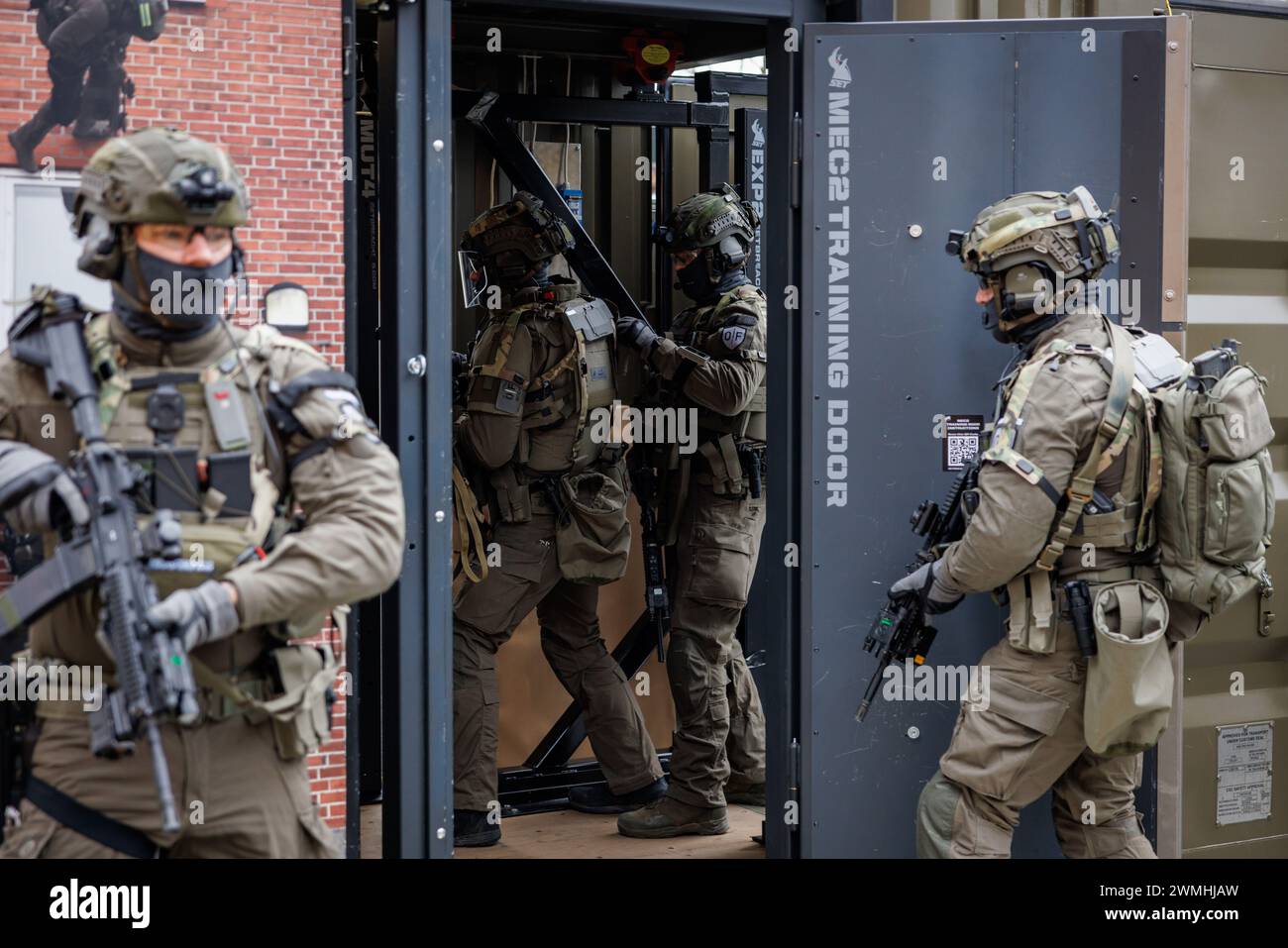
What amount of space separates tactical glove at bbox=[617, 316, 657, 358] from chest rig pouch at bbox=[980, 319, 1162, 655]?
1944 millimetres

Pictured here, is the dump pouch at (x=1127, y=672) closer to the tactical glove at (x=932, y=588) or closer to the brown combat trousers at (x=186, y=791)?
the tactical glove at (x=932, y=588)

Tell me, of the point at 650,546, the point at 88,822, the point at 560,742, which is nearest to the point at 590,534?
the point at 650,546

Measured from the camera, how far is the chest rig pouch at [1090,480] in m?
4.05

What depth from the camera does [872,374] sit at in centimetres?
465

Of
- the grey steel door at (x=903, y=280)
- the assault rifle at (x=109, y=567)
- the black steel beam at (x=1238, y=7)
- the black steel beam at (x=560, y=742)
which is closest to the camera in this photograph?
the assault rifle at (x=109, y=567)

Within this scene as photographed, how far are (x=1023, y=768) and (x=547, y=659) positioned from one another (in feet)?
7.78

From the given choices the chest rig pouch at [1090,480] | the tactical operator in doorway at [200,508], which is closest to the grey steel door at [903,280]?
the chest rig pouch at [1090,480]

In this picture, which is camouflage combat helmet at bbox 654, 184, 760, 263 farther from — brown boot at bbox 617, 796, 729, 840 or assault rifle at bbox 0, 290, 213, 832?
assault rifle at bbox 0, 290, 213, 832

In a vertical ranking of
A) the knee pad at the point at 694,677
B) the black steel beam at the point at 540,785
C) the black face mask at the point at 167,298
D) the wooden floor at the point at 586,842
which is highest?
the black face mask at the point at 167,298

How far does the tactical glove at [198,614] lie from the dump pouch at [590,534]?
2.74 m

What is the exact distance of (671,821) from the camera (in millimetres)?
5754

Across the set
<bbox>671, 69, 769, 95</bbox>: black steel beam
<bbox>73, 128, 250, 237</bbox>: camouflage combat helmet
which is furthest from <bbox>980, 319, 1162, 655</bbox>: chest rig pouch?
<bbox>671, 69, 769, 95</bbox>: black steel beam

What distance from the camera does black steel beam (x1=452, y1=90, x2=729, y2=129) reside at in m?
6.07
